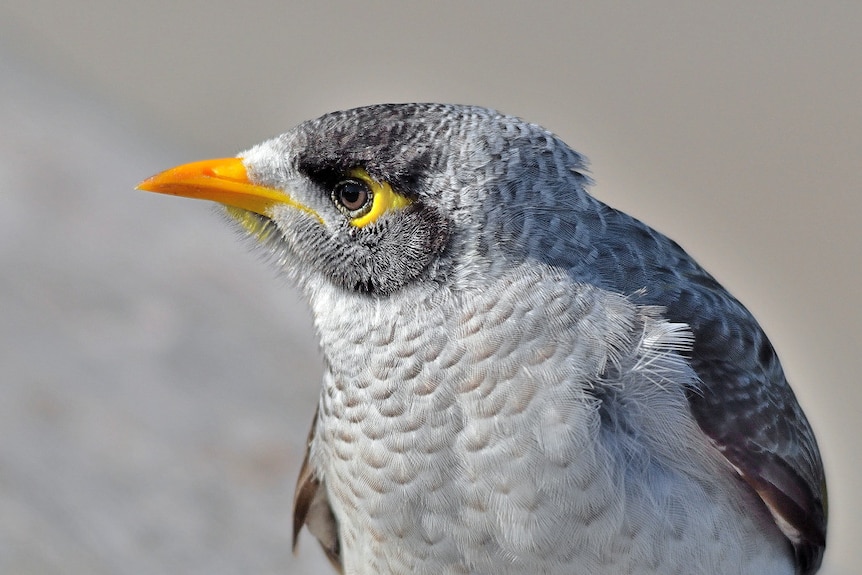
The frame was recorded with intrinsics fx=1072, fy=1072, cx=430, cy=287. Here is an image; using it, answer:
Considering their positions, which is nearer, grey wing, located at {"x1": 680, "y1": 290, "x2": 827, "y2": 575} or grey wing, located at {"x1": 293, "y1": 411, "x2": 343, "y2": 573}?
grey wing, located at {"x1": 680, "y1": 290, "x2": 827, "y2": 575}

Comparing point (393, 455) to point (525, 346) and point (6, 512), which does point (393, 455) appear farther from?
point (6, 512)

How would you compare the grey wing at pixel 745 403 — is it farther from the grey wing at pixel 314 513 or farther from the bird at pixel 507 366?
the grey wing at pixel 314 513

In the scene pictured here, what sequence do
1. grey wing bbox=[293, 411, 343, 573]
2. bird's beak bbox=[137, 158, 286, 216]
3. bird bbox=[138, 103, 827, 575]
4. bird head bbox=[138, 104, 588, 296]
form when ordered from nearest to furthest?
bird bbox=[138, 103, 827, 575] → bird head bbox=[138, 104, 588, 296] → bird's beak bbox=[137, 158, 286, 216] → grey wing bbox=[293, 411, 343, 573]

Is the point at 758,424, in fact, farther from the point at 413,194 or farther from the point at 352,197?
the point at 352,197

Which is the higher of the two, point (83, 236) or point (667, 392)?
point (667, 392)

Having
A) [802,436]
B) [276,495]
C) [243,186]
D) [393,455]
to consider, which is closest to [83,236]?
[276,495]

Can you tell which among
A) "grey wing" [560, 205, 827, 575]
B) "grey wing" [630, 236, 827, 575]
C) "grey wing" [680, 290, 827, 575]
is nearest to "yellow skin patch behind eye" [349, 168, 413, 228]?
"grey wing" [560, 205, 827, 575]

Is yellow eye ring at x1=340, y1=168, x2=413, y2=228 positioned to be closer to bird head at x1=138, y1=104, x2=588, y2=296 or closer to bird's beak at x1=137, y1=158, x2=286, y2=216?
bird head at x1=138, y1=104, x2=588, y2=296

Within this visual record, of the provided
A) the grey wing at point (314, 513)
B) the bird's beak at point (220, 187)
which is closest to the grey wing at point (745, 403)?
the bird's beak at point (220, 187)
